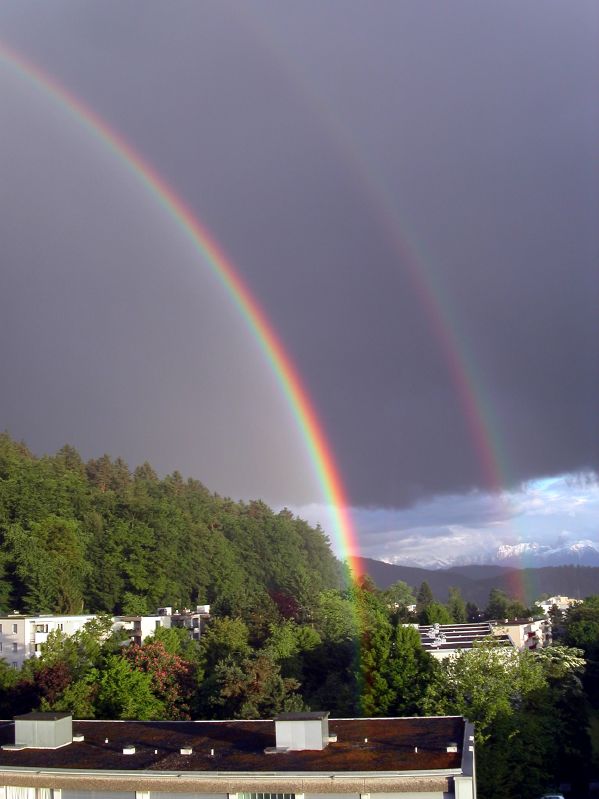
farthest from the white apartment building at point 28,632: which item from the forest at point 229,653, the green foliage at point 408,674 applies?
the green foliage at point 408,674

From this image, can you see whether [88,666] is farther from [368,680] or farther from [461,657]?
[461,657]

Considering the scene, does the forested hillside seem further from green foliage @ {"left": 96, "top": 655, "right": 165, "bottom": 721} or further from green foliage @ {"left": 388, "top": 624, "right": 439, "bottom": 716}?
green foliage @ {"left": 96, "top": 655, "right": 165, "bottom": 721}

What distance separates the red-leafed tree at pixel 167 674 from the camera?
156ft

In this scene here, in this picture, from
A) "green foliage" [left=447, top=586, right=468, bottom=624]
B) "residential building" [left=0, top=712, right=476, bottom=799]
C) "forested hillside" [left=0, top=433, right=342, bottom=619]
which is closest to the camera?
"residential building" [left=0, top=712, right=476, bottom=799]

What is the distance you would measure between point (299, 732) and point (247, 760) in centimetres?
163

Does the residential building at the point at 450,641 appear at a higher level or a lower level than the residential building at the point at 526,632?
higher

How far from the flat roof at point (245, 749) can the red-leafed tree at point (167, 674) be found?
16.4m

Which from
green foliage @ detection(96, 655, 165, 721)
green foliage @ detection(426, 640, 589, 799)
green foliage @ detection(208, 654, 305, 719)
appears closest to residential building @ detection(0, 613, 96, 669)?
green foliage @ detection(96, 655, 165, 721)

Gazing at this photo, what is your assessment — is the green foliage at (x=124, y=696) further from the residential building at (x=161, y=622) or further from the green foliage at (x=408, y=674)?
the residential building at (x=161, y=622)

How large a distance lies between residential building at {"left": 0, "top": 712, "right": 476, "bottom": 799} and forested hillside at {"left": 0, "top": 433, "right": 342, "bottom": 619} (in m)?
40.8

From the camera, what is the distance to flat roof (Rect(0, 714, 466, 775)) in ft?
81.7

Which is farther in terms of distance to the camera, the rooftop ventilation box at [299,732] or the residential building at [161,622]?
the residential building at [161,622]

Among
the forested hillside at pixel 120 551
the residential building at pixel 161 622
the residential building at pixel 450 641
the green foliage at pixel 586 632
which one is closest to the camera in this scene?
the residential building at pixel 450 641

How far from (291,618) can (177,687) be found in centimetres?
2757
